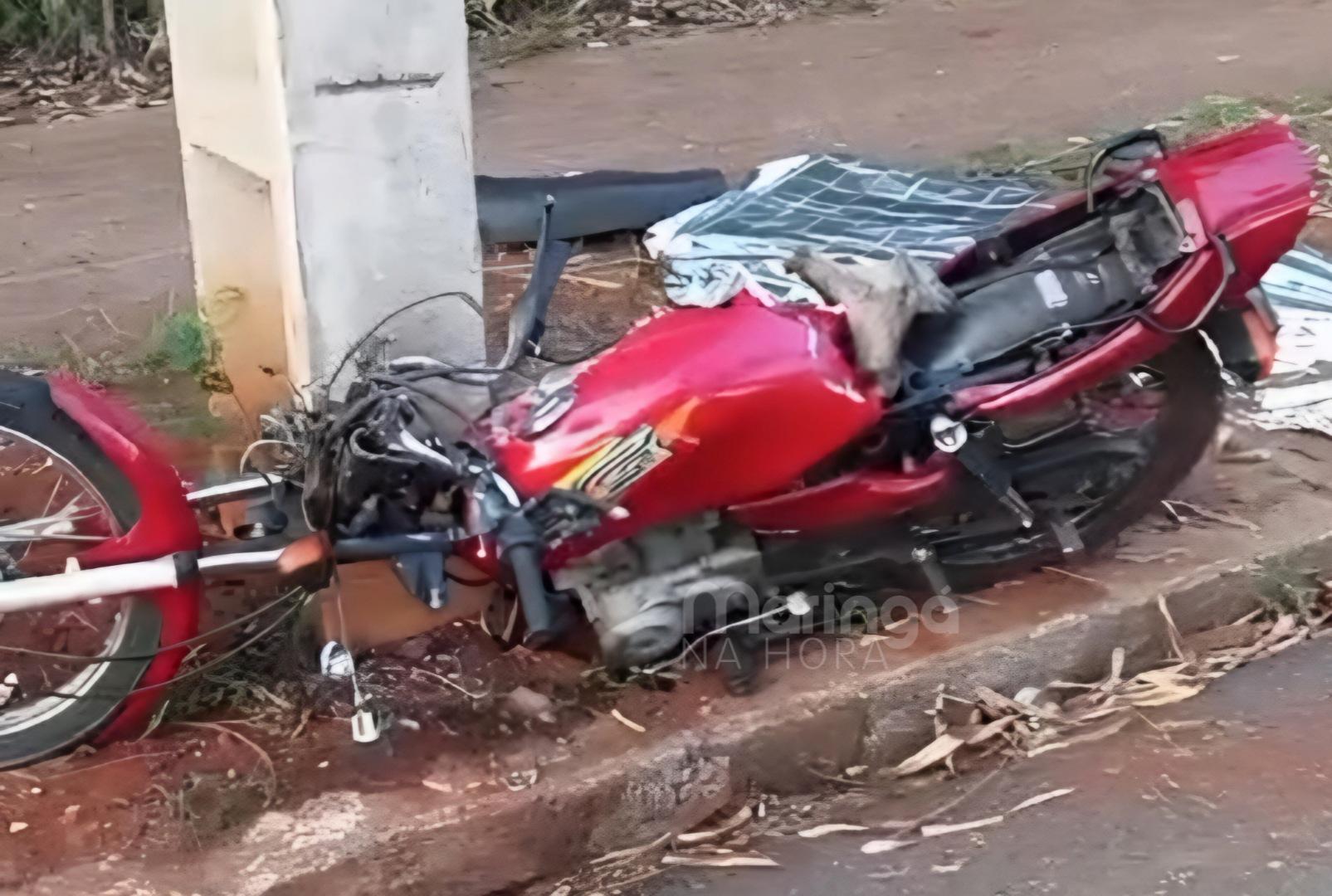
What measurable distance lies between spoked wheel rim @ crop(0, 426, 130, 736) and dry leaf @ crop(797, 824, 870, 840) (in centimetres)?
148

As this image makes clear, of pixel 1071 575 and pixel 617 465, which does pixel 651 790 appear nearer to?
pixel 617 465

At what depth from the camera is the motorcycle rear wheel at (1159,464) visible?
3.21m

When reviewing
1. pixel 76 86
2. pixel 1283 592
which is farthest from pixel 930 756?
pixel 76 86

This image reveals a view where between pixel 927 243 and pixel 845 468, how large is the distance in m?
1.92

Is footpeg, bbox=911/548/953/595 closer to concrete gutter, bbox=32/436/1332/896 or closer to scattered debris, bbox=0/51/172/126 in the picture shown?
concrete gutter, bbox=32/436/1332/896

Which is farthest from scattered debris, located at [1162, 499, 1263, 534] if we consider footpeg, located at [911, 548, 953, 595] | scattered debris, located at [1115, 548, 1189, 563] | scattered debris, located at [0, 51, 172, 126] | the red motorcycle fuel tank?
scattered debris, located at [0, 51, 172, 126]

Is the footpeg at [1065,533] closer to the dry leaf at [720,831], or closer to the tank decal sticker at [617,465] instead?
the dry leaf at [720,831]

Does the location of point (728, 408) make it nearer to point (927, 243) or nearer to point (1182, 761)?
point (1182, 761)

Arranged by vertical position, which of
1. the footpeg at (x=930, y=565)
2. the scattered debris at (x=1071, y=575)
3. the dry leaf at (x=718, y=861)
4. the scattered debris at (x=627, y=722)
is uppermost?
the footpeg at (x=930, y=565)

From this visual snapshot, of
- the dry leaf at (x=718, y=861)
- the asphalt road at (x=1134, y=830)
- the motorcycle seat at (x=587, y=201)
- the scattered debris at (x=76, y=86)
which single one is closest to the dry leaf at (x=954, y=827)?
the asphalt road at (x=1134, y=830)

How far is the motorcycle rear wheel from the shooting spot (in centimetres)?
321

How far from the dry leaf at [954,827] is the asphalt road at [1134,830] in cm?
2

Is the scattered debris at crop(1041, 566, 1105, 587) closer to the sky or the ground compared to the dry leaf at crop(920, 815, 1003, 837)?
closer to the sky

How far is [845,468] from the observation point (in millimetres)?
2945
